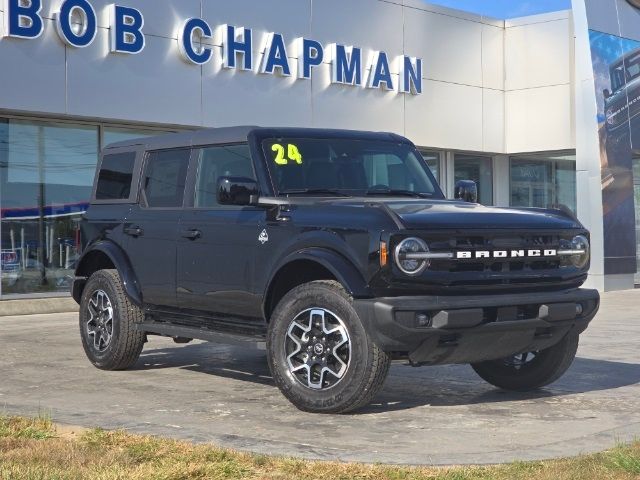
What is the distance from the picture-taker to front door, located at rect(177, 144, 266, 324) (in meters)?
7.72

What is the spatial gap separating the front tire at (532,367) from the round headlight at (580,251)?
0.51 metres

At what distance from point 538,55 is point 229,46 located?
823 centimetres

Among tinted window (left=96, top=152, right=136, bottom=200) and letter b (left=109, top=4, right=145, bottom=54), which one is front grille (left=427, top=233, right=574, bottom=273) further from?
letter b (left=109, top=4, right=145, bottom=54)

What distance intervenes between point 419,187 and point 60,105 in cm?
902

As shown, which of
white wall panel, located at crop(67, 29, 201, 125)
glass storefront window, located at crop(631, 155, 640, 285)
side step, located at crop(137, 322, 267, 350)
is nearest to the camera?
side step, located at crop(137, 322, 267, 350)

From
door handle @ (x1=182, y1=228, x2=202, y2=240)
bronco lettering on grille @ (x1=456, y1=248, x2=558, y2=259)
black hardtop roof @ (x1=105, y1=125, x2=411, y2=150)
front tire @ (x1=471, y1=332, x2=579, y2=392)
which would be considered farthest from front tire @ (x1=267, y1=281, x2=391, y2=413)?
front tire @ (x1=471, y1=332, x2=579, y2=392)

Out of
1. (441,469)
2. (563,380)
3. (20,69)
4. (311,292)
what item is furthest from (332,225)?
(20,69)

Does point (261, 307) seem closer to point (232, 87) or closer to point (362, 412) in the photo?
point (362, 412)

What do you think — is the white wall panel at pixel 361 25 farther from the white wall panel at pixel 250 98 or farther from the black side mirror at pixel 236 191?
the black side mirror at pixel 236 191

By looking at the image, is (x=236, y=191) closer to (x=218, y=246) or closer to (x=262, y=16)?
(x=218, y=246)

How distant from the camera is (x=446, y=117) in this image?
22.7 meters

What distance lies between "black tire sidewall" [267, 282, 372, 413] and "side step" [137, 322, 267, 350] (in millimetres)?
261

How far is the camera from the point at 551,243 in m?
7.39

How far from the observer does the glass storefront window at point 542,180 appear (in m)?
24.9
